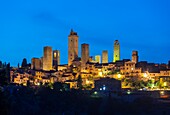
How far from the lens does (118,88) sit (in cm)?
7656

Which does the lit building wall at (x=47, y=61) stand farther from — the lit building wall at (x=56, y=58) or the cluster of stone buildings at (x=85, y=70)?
the lit building wall at (x=56, y=58)

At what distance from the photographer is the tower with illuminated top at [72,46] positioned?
112375mm

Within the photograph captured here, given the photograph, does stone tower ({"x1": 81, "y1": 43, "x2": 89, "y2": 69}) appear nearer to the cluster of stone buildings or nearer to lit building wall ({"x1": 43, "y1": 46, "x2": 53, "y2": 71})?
the cluster of stone buildings

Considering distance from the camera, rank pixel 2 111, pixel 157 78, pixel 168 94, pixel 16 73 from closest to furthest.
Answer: pixel 2 111 → pixel 168 94 → pixel 157 78 → pixel 16 73

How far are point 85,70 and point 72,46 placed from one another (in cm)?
1579

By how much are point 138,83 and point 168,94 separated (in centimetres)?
1402

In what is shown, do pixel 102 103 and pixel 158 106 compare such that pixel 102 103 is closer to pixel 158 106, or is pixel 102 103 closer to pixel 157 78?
pixel 158 106

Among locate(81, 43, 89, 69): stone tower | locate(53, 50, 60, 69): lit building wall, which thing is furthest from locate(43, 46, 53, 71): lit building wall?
locate(81, 43, 89, 69): stone tower

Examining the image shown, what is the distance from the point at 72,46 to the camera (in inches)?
4560

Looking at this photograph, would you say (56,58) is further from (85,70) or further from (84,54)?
(85,70)

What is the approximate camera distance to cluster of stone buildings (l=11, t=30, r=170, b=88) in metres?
92.8

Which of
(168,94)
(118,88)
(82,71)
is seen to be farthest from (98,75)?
(168,94)

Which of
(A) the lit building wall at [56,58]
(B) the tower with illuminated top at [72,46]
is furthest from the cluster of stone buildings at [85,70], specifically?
(A) the lit building wall at [56,58]

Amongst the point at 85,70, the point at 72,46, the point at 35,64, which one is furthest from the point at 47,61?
the point at 85,70
